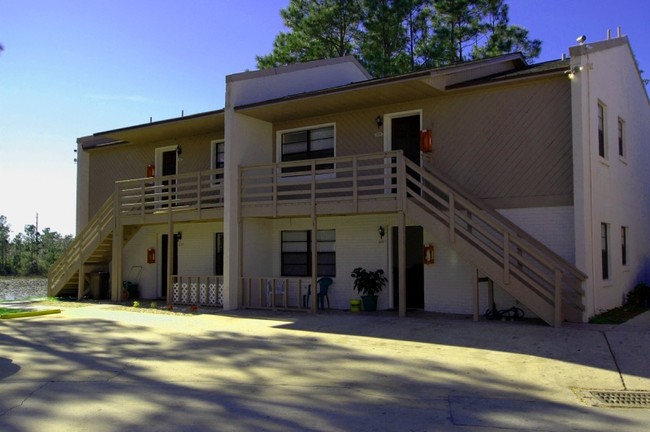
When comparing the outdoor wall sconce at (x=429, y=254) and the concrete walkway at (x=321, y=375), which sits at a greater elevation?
the outdoor wall sconce at (x=429, y=254)

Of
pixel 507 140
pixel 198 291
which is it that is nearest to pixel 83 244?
pixel 198 291

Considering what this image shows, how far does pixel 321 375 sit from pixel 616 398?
3.71 metres

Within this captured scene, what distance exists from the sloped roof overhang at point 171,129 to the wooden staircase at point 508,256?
643cm

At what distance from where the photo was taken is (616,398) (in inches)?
279

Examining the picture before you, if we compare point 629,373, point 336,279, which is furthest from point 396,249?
point 629,373

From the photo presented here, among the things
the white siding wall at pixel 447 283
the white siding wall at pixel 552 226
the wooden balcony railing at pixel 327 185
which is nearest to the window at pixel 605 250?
the white siding wall at pixel 552 226

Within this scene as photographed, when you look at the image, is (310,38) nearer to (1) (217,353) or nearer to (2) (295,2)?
(2) (295,2)

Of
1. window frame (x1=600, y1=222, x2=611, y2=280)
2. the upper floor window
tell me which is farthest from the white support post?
the upper floor window

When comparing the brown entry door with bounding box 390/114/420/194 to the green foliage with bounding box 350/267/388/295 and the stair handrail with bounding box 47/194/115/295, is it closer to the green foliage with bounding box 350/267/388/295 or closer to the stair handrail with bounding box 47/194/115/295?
the green foliage with bounding box 350/267/388/295

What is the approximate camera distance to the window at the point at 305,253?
16469mm

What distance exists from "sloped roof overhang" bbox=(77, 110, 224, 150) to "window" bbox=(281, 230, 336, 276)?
386 cm

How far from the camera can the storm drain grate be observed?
6820 millimetres

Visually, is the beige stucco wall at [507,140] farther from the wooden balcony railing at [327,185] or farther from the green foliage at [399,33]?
the green foliage at [399,33]

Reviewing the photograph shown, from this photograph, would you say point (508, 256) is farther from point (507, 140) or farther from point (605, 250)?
point (605, 250)
